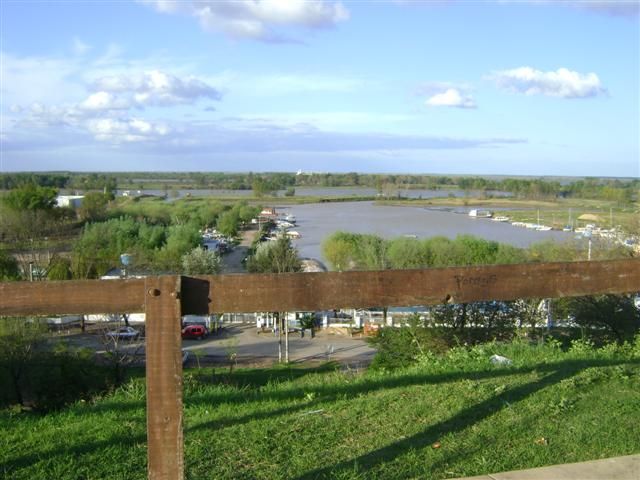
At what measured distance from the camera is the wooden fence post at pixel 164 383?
3164 millimetres

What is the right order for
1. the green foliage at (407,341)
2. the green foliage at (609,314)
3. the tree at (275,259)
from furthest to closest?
1. the tree at (275,259)
2. the green foliage at (609,314)
3. the green foliage at (407,341)

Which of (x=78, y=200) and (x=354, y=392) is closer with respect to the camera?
(x=354, y=392)

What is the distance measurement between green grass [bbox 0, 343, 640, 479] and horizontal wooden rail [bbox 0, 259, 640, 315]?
0.94m

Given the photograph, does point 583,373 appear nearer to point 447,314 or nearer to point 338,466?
point 338,466

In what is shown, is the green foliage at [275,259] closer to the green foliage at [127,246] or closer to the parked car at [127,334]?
the green foliage at [127,246]

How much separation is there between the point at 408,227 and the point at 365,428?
63.0m

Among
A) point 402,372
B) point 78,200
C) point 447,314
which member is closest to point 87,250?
point 447,314

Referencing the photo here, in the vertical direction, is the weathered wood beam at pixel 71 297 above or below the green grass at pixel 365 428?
above

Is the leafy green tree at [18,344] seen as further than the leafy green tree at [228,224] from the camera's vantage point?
No

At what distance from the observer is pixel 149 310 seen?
315 centimetres

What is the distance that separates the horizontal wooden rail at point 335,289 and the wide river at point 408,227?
44803 millimetres

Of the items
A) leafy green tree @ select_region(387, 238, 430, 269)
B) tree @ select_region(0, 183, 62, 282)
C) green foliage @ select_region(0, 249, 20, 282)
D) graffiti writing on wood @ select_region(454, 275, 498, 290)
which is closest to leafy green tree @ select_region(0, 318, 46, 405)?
green foliage @ select_region(0, 249, 20, 282)

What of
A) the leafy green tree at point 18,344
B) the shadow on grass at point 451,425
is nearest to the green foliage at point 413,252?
the leafy green tree at point 18,344

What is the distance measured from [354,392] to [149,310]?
274cm
